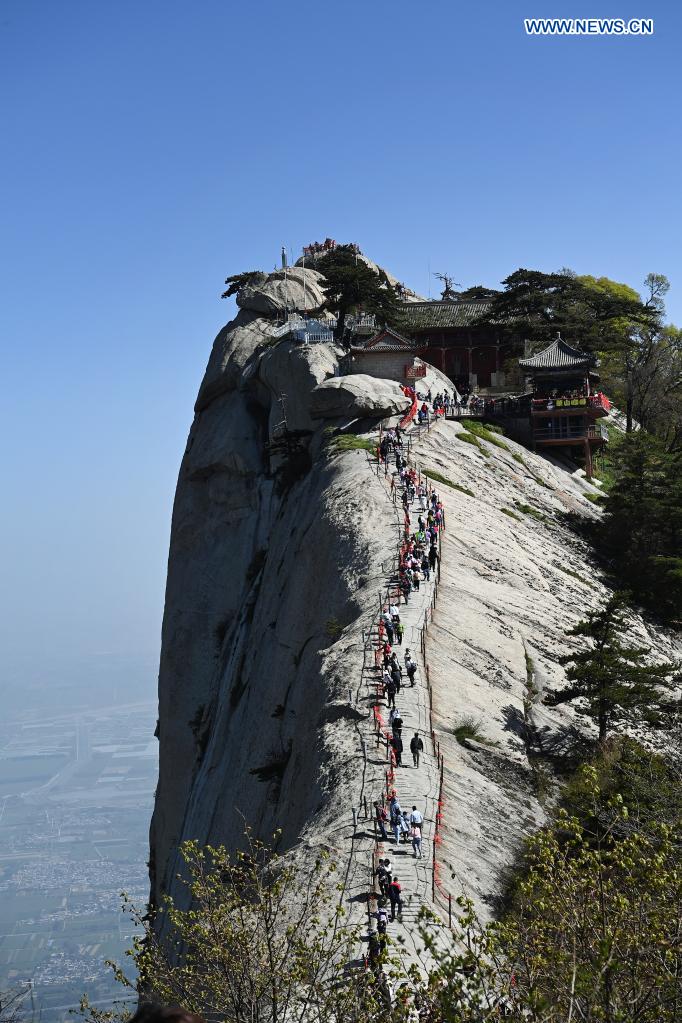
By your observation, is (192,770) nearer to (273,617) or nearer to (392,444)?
(273,617)

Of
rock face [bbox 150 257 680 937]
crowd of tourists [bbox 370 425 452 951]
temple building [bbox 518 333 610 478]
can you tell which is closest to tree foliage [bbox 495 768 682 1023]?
crowd of tourists [bbox 370 425 452 951]

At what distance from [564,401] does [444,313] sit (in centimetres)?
1999

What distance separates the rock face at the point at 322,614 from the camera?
1363 inches

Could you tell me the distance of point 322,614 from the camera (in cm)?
4734

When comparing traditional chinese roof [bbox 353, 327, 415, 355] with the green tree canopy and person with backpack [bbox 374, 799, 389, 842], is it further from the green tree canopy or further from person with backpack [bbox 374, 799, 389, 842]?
person with backpack [bbox 374, 799, 389, 842]

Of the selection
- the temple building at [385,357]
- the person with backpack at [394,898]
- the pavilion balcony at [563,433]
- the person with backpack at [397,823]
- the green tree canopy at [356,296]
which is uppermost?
the green tree canopy at [356,296]

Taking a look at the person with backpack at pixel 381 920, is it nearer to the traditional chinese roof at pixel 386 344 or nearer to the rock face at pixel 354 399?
the rock face at pixel 354 399

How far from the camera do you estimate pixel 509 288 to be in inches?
3575

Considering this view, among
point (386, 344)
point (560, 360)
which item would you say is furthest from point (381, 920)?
point (560, 360)

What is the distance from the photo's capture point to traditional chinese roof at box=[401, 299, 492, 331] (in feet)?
295

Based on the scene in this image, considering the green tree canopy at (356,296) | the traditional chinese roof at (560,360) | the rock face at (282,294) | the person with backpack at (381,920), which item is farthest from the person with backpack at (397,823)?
the rock face at (282,294)

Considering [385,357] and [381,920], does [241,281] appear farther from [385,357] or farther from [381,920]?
[381,920]

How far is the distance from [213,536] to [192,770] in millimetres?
14206

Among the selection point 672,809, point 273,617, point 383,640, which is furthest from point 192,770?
point 672,809
